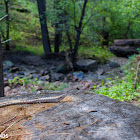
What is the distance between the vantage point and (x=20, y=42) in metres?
14.2

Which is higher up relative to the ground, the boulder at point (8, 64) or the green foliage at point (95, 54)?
the green foliage at point (95, 54)

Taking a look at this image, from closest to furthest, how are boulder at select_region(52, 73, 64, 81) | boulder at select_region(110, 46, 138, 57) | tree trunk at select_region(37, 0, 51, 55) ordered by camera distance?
1. boulder at select_region(52, 73, 64, 81)
2. tree trunk at select_region(37, 0, 51, 55)
3. boulder at select_region(110, 46, 138, 57)

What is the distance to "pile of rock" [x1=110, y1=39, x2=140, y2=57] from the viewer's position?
12922 millimetres

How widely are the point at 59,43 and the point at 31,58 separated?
106 inches

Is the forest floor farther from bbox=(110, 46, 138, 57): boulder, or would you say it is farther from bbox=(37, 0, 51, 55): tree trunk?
bbox=(110, 46, 138, 57): boulder

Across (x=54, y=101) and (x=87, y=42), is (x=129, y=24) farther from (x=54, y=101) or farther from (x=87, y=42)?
(x=54, y=101)

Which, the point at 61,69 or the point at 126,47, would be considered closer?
the point at 61,69

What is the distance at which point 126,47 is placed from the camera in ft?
43.2

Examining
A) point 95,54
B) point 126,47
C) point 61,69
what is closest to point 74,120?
point 61,69

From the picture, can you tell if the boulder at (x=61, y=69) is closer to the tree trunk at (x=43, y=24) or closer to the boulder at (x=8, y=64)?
the tree trunk at (x=43, y=24)

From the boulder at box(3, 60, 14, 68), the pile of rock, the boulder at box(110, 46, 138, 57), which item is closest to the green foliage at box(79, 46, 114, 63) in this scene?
the boulder at box(110, 46, 138, 57)

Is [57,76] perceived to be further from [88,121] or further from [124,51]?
[88,121]

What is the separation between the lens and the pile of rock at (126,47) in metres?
12.9

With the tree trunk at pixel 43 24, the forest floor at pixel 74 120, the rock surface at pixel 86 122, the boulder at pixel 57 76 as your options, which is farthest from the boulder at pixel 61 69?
the rock surface at pixel 86 122
